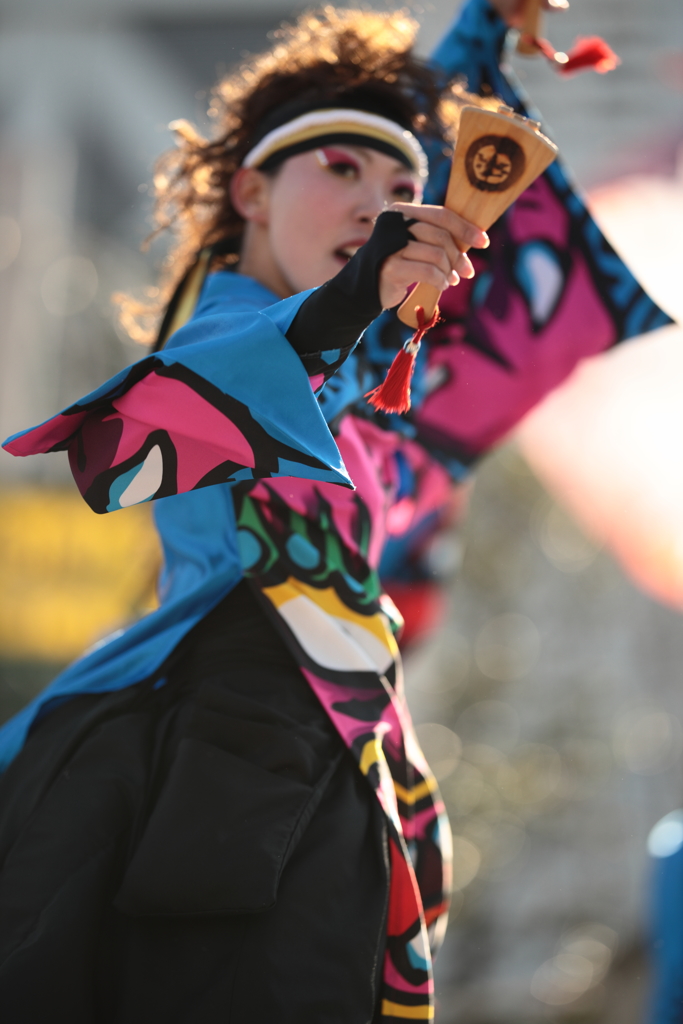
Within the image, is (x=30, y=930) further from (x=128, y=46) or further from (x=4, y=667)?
(x=128, y=46)

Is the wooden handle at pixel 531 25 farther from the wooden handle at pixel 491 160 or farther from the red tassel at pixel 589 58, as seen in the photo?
the wooden handle at pixel 491 160

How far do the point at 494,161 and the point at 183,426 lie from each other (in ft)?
1.22

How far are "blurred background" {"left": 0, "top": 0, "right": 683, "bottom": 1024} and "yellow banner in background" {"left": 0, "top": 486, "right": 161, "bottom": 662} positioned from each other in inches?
0.5

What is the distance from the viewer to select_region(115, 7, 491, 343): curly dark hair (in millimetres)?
1448

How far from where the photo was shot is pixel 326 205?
1.28 meters

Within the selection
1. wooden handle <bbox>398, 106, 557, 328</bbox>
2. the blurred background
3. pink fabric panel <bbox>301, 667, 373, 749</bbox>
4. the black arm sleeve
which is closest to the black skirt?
pink fabric panel <bbox>301, 667, 373, 749</bbox>

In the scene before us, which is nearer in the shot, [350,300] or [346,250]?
[350,300]

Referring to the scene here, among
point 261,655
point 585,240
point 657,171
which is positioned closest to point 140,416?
point 261,655

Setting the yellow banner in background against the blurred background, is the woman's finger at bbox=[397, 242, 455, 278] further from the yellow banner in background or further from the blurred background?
the yellow banner in background

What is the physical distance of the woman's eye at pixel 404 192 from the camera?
52.6 inches

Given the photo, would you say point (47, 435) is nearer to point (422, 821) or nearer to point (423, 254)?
point (423, 254)

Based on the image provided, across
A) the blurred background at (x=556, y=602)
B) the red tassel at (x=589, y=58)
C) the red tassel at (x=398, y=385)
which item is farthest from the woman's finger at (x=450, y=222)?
the blurred background at (x=556, y=602)

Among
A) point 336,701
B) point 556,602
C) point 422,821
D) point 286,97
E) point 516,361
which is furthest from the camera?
point 556,602

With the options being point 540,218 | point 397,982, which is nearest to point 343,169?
point 540,218
